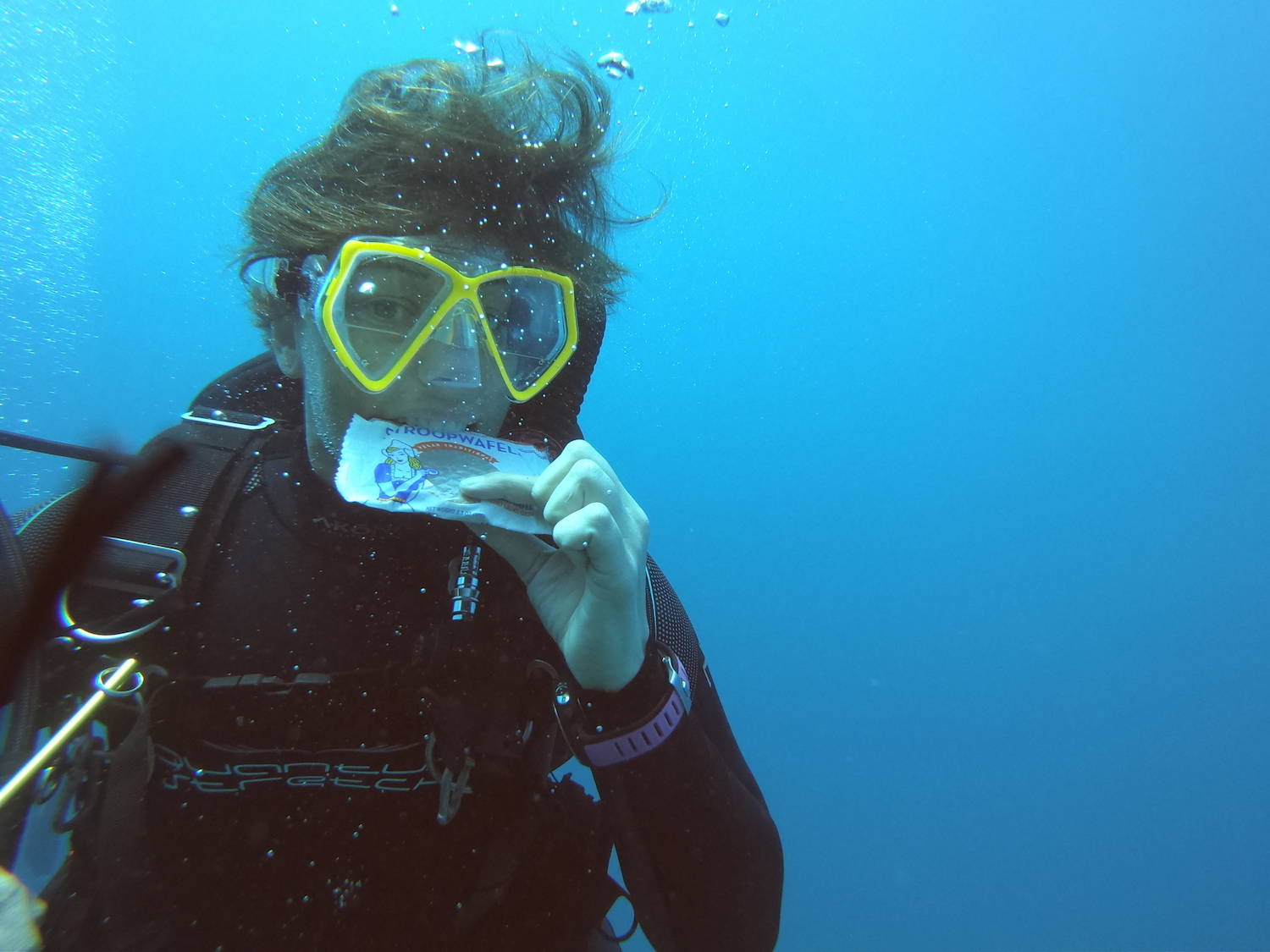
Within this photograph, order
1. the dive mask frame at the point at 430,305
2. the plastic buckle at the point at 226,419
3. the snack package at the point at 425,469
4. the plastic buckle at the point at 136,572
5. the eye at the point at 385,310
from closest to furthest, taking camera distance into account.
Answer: the snack package at the point at 425,469
the plastic buckle at the point at 136,572
the dive mask frame at the point at 430,305
the eye at the point at 385,310
the plastic buckle at the point at 226,419

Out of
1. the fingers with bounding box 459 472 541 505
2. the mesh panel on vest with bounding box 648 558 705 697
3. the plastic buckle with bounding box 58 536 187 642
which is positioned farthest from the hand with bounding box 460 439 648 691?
the plastic buckle with bounding box 58 536 187 642

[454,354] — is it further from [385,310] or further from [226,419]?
[226,419]

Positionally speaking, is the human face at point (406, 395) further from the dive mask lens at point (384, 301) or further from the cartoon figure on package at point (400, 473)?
the cartoon figure on package at point (400, 473)

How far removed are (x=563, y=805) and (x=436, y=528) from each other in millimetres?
952

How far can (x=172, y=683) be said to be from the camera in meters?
1.71

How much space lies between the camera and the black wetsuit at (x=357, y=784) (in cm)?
169

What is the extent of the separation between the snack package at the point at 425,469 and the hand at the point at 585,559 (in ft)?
0.13

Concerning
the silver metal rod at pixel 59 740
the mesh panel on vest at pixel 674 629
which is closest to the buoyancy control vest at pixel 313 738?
the silver metal rod at pixel 59 740

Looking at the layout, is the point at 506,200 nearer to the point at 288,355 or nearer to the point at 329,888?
the point at 288,355

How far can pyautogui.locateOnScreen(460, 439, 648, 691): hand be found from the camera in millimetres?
1487

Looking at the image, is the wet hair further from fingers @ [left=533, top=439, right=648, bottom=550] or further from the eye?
fingers @ [left=533, top=439, right=648, bottom=550]

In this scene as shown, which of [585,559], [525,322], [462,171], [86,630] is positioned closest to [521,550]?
[585,559]

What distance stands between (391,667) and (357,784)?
31 centimetres

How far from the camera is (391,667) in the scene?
1.82 m
